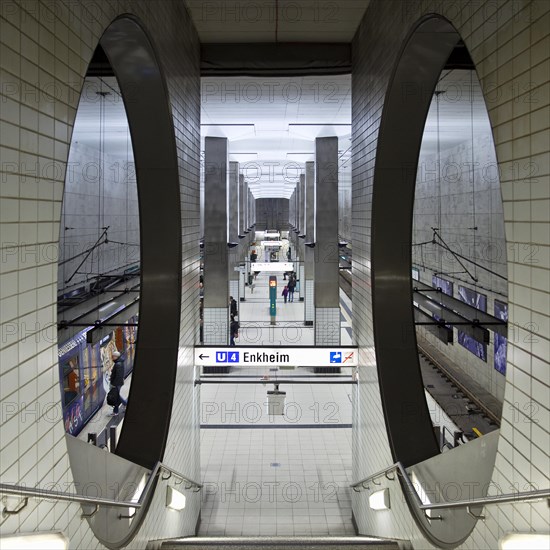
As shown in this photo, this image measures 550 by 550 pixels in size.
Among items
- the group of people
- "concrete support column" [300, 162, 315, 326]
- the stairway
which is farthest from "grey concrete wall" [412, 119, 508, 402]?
the group of people

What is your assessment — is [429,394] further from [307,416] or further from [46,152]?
[46,152]

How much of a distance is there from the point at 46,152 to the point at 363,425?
567 cm

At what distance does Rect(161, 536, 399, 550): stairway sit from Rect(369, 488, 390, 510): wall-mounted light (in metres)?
0.30

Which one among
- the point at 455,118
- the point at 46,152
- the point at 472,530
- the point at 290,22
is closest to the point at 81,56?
the point at 46,152

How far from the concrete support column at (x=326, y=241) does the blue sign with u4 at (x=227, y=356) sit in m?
6.85

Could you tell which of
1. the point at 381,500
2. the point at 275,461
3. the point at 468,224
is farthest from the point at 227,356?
the point at 468,224

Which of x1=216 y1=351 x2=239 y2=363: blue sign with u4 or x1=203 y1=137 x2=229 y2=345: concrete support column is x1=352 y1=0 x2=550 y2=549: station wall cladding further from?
x1=203 y1=137 x2=229 y2=345: concrete support column

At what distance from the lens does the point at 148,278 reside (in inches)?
223

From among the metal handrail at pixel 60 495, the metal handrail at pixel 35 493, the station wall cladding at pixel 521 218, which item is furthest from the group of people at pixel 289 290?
the metal handrail at pixel 35 493

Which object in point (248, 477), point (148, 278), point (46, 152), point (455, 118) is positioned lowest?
point (248, 477)

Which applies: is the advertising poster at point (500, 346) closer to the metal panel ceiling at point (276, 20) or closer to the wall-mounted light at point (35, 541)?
the metal panel ceiling at point (276, 20)

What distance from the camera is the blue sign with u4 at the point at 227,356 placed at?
6.48 meters

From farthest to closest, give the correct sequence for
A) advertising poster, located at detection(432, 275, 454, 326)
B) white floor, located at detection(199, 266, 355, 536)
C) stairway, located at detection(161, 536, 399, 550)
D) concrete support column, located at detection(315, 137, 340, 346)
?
advertising poster, located at detection(432, 275, 454, 326) → concrete support column, located at detection(315, 137, 340, 346) → white floor, located at detection(199, 266, 355, 536) → stairway, located at detection(161, 536, 399, 550)

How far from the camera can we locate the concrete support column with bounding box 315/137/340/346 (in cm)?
1320
